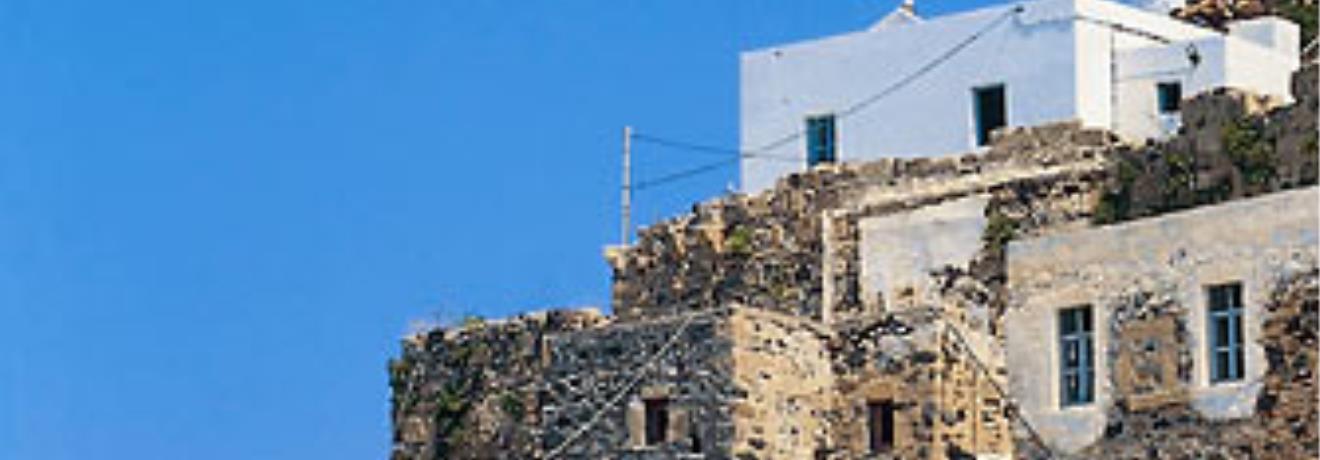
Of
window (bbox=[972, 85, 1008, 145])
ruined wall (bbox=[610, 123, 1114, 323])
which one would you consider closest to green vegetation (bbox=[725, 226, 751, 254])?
ruined wall (bbox=[610, 123, 1114, 323])

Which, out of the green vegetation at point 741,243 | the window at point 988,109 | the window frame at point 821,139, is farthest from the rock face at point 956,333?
Result: the window frame at point 821,139

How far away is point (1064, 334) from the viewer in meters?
42.7

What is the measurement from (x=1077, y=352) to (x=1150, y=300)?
1460 millimetres

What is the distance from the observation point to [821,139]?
52.1 m

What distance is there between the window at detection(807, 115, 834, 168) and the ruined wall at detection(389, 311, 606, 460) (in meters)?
4.98

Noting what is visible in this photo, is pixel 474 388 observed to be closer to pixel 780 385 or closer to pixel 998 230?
pixel 780 385

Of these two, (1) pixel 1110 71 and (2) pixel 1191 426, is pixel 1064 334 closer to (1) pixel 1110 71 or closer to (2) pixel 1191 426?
(2) pixel 1191 426

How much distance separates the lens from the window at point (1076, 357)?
42344 mm

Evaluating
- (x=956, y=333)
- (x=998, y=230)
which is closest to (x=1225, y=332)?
(x=956, y=333)

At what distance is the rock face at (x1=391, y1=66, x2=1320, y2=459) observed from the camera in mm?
40875

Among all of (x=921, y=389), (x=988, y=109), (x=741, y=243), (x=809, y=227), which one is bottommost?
(x=921, y=389)

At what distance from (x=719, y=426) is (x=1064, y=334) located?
428 cm

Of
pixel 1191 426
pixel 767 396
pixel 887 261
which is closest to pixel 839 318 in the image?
pixel 887 261

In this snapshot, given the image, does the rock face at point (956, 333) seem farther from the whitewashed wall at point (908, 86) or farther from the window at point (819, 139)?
the window at point (819, 139)
